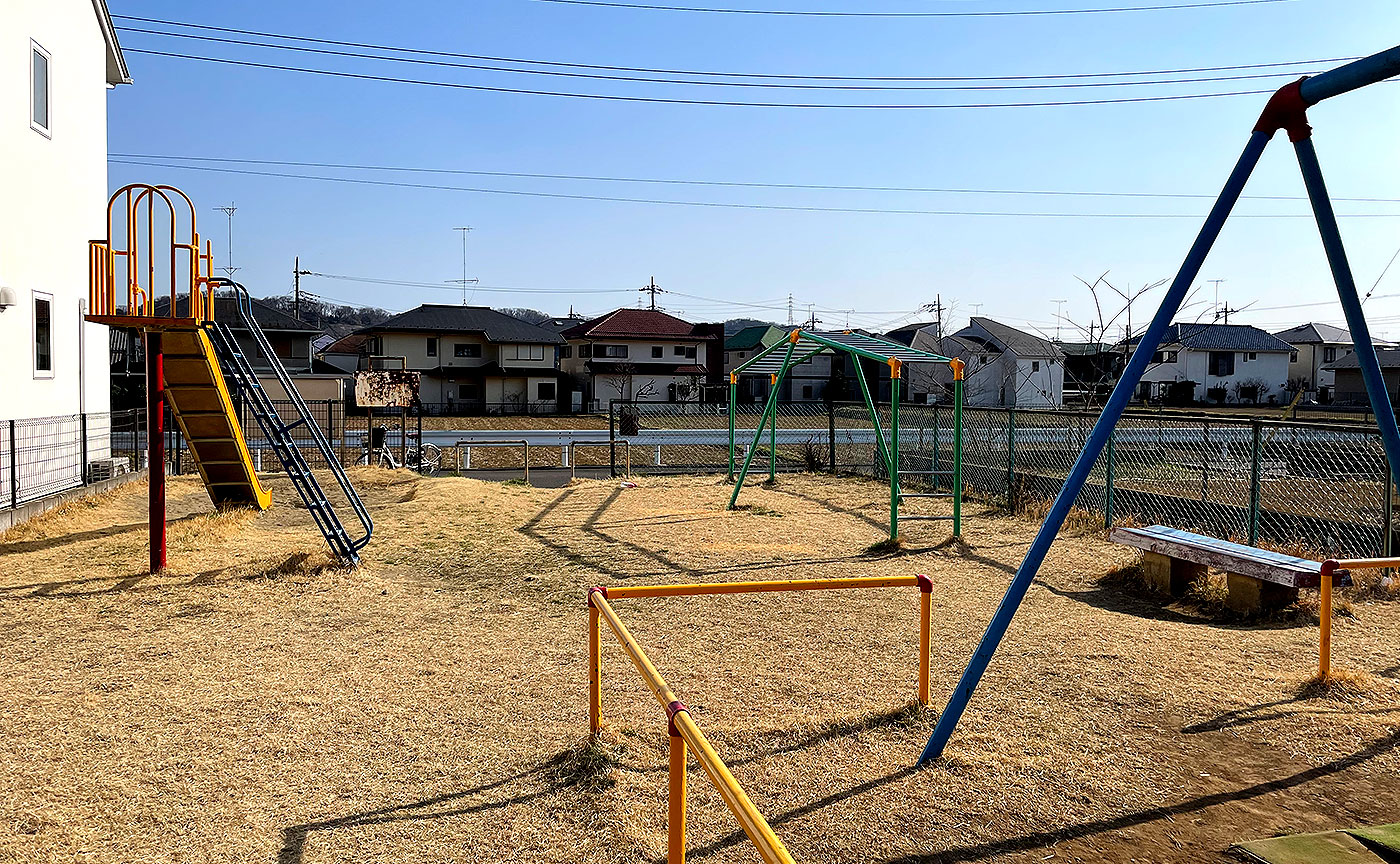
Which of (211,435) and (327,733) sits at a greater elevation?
(211,435)

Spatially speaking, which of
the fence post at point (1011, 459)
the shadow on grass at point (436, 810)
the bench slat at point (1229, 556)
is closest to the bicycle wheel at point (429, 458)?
the fence post at point (1011, 459)

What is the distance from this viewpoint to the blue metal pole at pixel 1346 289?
4.64 m

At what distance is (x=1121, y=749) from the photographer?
16.0 ft

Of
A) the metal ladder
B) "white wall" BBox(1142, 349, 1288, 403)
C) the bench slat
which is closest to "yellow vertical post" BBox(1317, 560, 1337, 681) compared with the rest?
the bench slat

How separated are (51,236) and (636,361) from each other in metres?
40.0

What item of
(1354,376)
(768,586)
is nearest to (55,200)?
(768,586)

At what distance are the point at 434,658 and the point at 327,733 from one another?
151 centimetres

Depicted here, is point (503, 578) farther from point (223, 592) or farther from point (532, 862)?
point (532, 862)

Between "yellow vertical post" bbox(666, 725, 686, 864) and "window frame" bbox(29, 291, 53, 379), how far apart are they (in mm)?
14395

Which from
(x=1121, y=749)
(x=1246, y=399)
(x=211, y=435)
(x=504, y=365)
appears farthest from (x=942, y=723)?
(x=1246, y=399)

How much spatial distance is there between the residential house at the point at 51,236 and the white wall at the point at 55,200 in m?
0.02

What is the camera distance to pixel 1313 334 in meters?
65.8

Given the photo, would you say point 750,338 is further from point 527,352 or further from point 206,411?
point 206,411

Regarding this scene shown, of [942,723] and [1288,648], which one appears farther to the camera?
[1288,648]
